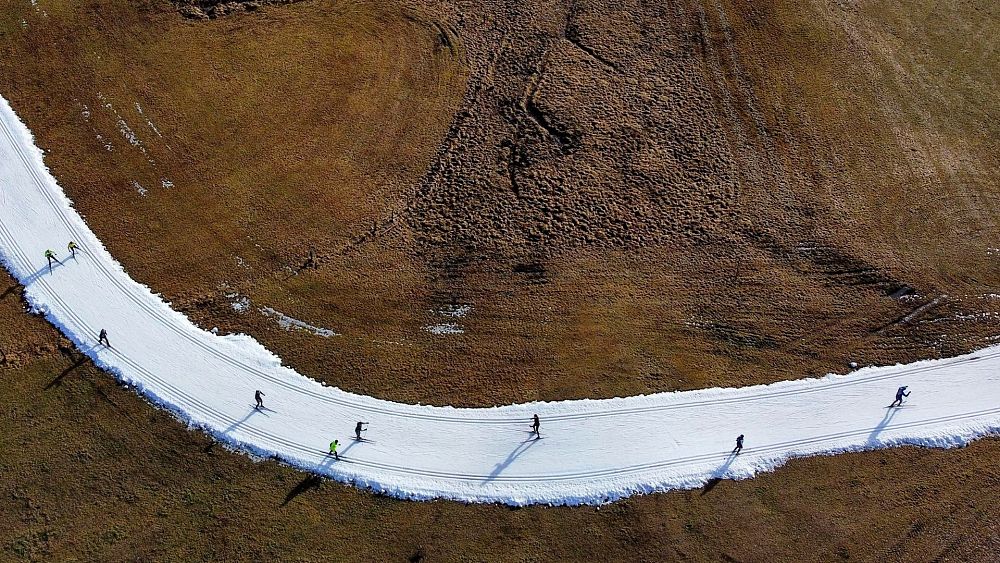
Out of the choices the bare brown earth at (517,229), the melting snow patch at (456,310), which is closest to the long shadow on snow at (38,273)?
the bare brown earth at (517,229)

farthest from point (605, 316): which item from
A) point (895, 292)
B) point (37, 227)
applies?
point (37, 227)

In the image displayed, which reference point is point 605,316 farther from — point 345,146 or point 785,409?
point 345,146

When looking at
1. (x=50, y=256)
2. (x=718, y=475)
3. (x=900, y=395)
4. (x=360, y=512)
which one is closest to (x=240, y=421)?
(x=360, y=512)

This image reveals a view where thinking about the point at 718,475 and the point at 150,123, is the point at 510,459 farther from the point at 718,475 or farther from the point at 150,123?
the point at 150,123

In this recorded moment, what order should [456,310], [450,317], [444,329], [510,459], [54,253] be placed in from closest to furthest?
1. [510,459]
2. [444,329]
3. [450,317]
4. [456,310]
5. [54,253]

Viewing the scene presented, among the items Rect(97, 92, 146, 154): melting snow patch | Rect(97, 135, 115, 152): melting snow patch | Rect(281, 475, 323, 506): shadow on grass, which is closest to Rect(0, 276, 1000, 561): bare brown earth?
Rect(281, 475, 323, 506): shadow on grass
